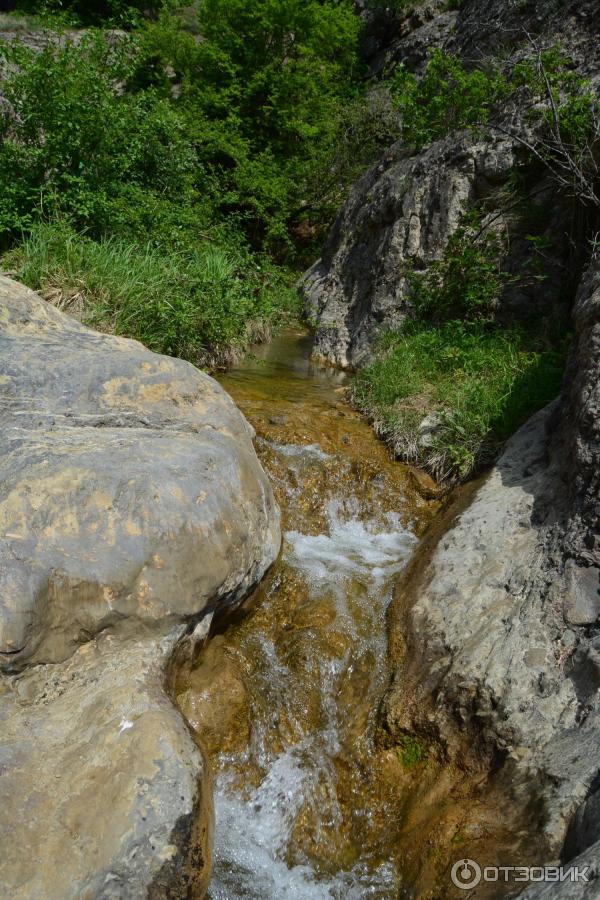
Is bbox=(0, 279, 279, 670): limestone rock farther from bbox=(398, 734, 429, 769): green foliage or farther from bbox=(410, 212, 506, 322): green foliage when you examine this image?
bbox=(410, 212, 506, 322): green foliage

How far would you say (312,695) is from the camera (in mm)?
3803

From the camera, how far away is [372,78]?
60.3ft

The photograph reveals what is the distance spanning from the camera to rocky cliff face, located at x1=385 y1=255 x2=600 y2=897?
2801mm

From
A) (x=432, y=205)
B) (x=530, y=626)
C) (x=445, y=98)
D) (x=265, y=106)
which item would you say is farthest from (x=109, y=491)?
(x=265, y=106)

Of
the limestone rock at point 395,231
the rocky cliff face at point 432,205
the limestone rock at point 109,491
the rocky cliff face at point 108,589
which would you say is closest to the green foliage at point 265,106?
the rocky cliff face at point 432,205

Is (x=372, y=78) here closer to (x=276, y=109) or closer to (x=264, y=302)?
(x=276, y=109)

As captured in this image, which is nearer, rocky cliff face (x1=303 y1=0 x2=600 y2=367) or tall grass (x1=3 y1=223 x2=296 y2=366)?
Answer: tall grass (x1=3 y1=223 x2=296 y2=366)

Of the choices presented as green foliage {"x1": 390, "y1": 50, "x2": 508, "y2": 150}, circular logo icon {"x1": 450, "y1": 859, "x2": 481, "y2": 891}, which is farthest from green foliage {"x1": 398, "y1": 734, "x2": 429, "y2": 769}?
green foliage {"x1": 390, "y1": 50, "x2": 508, "y2": 150}

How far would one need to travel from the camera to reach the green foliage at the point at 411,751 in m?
3.45

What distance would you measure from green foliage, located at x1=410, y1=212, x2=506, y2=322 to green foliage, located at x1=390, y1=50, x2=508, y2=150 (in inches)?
54.6

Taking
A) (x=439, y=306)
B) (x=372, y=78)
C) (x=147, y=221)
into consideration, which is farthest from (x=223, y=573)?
(x=372, y=78)

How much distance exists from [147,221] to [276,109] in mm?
8549

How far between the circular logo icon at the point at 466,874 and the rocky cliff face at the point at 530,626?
13.1 inches

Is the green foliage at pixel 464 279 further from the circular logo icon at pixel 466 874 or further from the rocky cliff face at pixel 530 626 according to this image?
the circular logo icon at pixel 466 874
